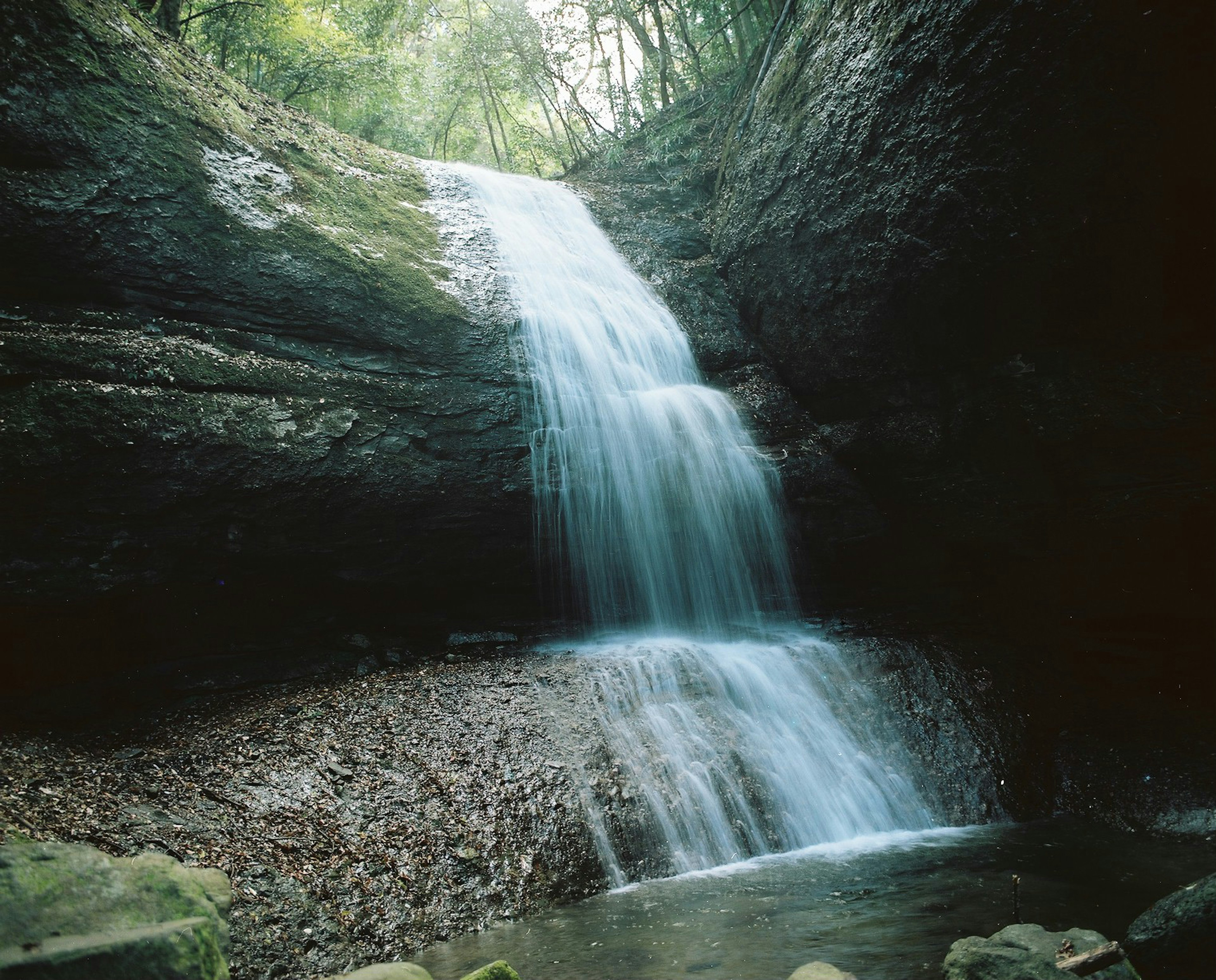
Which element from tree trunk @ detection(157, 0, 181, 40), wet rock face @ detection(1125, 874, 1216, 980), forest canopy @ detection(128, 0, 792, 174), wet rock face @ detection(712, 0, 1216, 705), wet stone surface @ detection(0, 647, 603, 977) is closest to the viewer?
wet rock face @ detection(1125, 874, 1216, 980)

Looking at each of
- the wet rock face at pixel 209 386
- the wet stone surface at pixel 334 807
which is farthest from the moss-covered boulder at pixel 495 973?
the wet rock face at pixel 209 386

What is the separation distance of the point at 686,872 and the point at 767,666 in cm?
234

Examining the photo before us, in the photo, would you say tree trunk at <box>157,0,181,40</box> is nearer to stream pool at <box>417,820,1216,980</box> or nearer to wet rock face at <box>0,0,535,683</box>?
wet rock face at <box>0,0,535,683</box>

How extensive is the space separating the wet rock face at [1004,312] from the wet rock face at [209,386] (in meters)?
3.61

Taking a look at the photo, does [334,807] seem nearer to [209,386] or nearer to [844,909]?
[844,909]

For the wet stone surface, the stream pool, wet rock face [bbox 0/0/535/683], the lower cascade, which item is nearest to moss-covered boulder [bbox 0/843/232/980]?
the wet stone surface

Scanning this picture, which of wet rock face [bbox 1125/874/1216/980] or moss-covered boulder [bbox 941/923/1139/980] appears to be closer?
moss-covered boulder [bbox 941/923/1139/980]

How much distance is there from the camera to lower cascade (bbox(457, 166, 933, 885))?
192 inches

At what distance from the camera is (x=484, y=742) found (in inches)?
193

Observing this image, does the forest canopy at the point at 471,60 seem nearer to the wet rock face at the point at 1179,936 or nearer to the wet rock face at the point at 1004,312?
the wet rock face at the point at 1004,312

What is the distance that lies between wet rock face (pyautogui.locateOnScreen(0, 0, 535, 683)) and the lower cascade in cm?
71

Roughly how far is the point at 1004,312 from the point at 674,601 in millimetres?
4247

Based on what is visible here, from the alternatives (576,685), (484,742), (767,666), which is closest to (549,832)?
(484,742)

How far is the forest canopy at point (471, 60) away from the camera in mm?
11414
